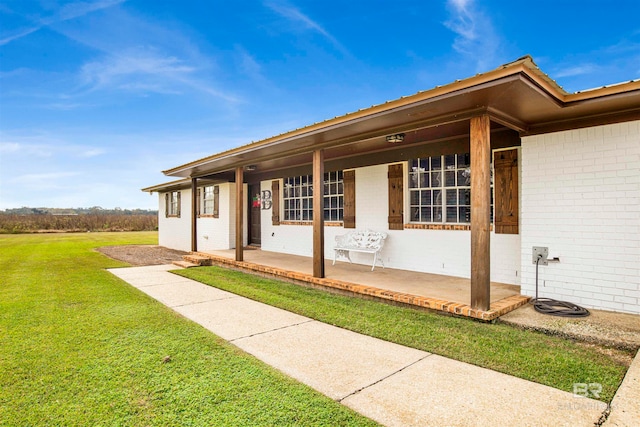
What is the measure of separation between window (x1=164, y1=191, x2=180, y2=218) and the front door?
14.8 ft

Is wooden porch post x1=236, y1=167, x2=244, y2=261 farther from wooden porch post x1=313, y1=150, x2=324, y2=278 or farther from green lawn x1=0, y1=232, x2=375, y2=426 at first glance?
green lawn x1=0, y1=232, x2=375, y2=426

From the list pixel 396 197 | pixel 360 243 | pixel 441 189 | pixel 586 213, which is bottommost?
pixel 360 243

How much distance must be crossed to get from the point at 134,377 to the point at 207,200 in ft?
34.7

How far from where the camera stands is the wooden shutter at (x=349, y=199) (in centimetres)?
771

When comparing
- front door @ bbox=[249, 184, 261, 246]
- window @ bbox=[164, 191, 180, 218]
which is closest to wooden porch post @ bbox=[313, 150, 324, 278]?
front door @ bbox=[249, 184, 261, 246]

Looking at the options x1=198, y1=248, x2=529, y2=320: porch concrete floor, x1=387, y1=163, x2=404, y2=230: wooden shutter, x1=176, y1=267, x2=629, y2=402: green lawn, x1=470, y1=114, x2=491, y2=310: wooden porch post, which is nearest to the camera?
x1=176, y1=267, x2=629, y2=402: green lawn

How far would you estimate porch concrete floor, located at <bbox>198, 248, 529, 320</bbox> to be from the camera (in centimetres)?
425

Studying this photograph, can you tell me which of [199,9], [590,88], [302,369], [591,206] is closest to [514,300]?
[591,206]

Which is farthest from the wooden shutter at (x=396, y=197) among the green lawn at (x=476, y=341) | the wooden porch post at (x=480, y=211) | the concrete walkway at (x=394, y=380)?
the concrete walkway at (x=394, y=380)

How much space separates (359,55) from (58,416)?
12.7m

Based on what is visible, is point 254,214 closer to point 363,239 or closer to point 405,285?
point 363,239

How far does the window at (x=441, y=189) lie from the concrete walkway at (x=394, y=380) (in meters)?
3.33

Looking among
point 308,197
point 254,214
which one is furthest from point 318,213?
point 254,214

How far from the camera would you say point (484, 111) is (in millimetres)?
3930
